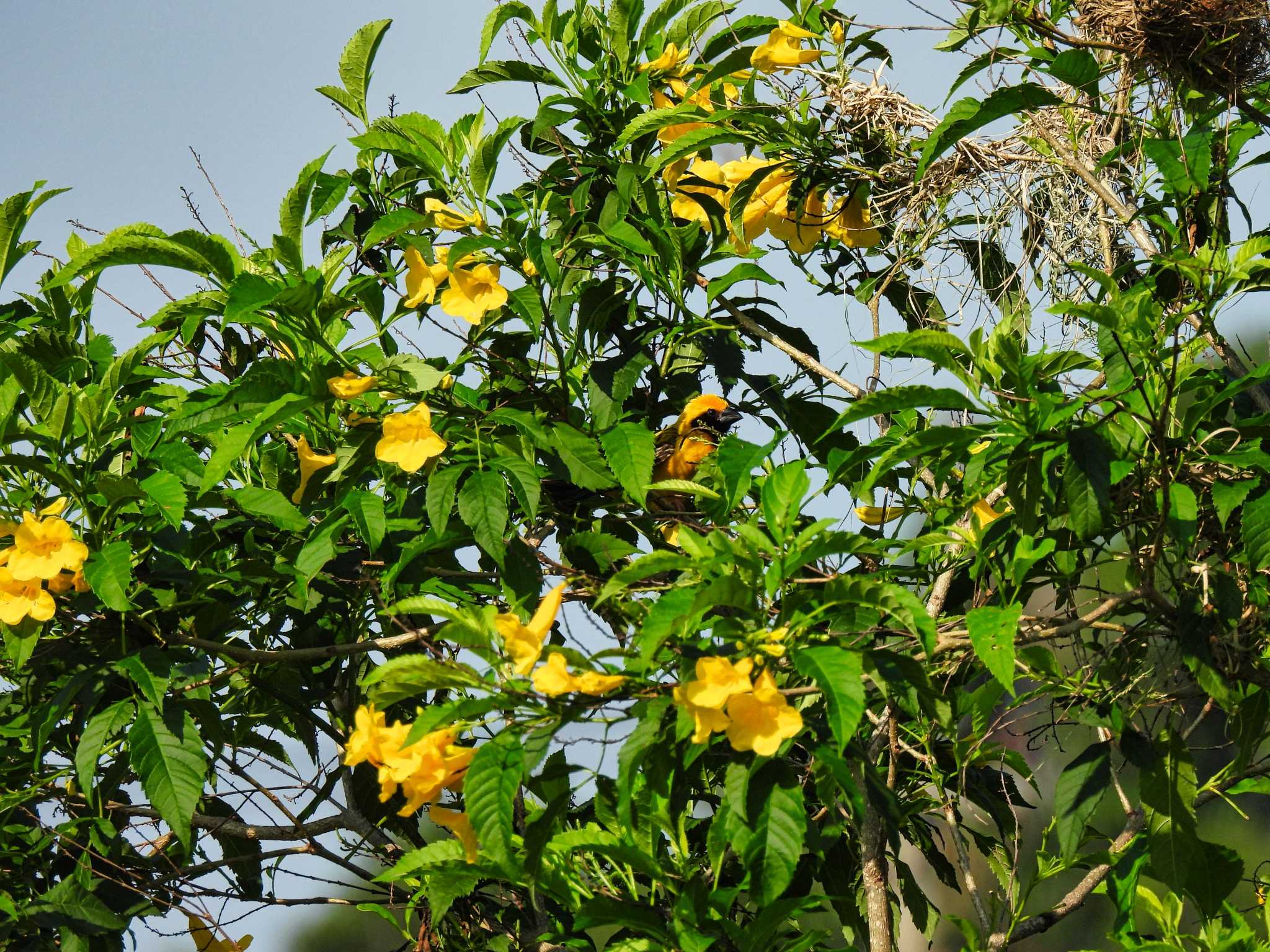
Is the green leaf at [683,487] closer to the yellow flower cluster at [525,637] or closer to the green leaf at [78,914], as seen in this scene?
the yellow flower cluster at [525,637]

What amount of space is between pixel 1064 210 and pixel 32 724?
77.2 inches

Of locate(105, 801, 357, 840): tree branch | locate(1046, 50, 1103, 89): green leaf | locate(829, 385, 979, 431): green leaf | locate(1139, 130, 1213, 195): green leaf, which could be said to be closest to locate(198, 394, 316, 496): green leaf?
locate(829, 385, 979, 431): green leaf

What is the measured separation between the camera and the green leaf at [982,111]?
1.57 meters

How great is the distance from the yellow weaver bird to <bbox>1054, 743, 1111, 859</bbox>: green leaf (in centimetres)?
74

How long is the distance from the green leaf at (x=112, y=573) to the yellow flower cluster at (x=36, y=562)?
0.02m

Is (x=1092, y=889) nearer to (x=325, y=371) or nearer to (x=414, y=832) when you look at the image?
(x=414, y=832)

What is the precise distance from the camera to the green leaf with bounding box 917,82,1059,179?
1.57 metres

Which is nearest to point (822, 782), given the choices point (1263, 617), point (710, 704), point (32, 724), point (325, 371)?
point (710, 704)

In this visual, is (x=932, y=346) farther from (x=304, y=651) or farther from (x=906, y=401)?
(x=304, y=651)

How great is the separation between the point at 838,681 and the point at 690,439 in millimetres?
841

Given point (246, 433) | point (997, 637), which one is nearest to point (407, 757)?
point (246, 433)

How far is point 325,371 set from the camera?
1726 mm

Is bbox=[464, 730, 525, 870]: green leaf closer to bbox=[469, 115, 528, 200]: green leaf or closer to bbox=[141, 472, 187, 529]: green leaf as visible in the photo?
bbox=[141, 472, 187, 529]: green leaf

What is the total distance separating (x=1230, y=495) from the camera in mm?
1522
